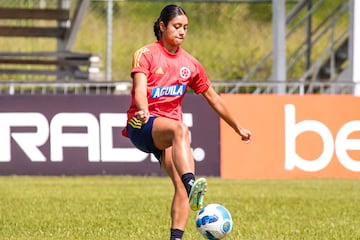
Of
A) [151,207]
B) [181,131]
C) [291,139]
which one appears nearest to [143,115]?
[181,131]

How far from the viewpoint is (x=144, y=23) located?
39.6m

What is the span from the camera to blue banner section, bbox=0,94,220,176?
1920 cm

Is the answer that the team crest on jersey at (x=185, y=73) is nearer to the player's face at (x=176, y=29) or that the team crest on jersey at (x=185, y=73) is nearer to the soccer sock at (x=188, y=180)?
the player's face at (x=176, y=29)

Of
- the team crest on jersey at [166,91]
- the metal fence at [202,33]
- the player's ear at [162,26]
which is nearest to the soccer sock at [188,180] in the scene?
the team crest on jersey at [166,91]

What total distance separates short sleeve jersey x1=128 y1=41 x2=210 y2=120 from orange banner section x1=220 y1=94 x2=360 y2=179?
388 inches

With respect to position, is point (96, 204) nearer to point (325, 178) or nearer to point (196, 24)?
point (325, 178)

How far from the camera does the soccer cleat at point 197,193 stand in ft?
28.8

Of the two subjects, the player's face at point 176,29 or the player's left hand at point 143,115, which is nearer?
the player's left hand at point 143,115

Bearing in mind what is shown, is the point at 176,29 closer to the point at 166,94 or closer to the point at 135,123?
the point at 166,94

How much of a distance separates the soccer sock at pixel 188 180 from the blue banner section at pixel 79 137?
33.0 ft

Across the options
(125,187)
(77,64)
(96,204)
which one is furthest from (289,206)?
(77,64)

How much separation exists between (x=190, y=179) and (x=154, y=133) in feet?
1.78

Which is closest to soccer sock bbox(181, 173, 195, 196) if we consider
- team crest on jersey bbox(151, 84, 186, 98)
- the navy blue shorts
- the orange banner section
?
the navy blue shorts

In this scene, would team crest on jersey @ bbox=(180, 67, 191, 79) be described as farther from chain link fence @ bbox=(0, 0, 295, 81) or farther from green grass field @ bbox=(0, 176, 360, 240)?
chain link fence @ bbox=(0, 0, 295, 81)
